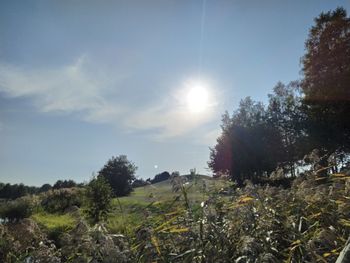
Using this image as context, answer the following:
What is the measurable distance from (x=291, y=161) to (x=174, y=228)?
112 feet

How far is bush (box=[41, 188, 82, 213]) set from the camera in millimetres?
25708

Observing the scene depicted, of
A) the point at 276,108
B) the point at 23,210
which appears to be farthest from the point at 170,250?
the point at 276,108

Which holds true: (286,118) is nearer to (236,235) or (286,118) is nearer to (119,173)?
(119,173)

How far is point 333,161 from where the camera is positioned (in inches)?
171

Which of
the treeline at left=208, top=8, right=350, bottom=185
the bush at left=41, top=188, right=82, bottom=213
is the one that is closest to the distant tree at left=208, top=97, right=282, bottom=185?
the treeline at left=208, top=8, right=350, bottom=185

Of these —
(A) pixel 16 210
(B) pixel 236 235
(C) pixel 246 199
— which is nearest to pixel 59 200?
(A) pixel 16 210

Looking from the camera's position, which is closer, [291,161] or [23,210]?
[23,210]

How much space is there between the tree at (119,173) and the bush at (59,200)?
11857 millimetres

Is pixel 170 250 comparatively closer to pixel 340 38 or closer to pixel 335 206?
pixel 335 206

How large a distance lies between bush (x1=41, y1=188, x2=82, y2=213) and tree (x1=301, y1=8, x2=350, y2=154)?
18.0 metres

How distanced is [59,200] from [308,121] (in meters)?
19.9

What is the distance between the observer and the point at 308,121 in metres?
27.6

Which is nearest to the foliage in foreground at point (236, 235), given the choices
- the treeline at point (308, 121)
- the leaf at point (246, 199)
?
the leaf at point (246, 199)

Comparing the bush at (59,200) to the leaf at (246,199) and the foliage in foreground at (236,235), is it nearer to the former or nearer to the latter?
the leaf at (246,199)
